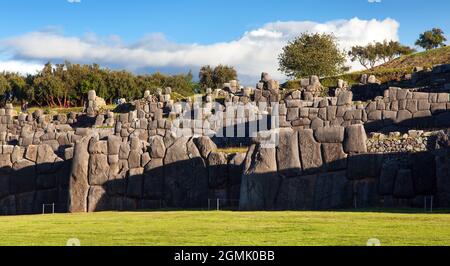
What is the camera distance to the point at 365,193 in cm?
2517

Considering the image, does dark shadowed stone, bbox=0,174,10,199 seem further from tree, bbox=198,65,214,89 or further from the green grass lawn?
tree, bbox=198,65,214,89

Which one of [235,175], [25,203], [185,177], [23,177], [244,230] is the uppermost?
[235,175]

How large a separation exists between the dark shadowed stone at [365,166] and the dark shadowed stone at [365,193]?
0.61 feet

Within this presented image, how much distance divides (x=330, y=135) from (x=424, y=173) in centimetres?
325

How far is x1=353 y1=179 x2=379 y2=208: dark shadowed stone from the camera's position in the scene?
2497 centimetres

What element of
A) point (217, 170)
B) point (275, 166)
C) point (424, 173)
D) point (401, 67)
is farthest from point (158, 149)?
point (401, 67)

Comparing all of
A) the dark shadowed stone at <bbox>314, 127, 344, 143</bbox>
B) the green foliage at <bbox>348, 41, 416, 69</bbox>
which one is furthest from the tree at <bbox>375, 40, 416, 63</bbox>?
the dark shadowed stone at <bbox>314, 127, 344, 143</bbox>

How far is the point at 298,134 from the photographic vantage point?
86.6 ft

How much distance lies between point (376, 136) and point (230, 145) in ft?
46.0

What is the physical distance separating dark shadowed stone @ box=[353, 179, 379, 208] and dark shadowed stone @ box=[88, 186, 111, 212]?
9.58 m

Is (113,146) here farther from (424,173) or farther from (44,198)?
(424,173)

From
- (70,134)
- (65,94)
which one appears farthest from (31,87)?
(70,134)

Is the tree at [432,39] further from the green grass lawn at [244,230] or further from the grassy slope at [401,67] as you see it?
the green grass lawn at [244,230]

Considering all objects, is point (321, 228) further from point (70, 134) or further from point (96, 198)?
point (70, 134)
